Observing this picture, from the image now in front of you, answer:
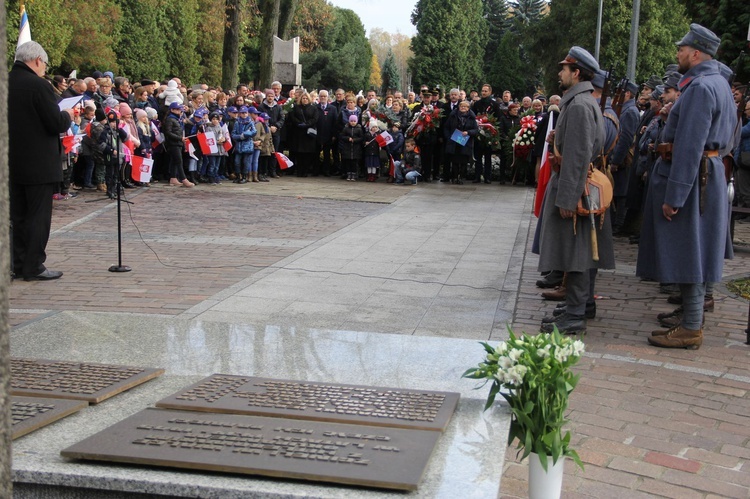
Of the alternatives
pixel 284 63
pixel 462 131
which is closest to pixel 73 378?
pixel 462 131

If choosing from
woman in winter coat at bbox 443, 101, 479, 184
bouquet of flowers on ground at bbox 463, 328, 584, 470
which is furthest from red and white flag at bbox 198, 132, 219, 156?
bouquet of flowers on ground at bbox 463, 328, 584, 470

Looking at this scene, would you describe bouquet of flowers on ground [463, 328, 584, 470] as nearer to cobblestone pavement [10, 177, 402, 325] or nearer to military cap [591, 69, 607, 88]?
military cap [591, 69, 607, 88]

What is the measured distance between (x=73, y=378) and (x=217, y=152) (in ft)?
44.7

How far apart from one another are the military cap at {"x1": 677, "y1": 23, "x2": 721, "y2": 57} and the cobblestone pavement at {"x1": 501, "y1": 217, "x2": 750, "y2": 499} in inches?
88.4

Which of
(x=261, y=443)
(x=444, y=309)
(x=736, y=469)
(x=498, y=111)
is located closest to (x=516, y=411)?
(x=261, y=443)

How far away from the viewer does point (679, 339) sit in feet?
21.3

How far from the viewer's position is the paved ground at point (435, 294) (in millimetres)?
4586

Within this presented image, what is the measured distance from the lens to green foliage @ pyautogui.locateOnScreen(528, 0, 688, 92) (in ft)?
165

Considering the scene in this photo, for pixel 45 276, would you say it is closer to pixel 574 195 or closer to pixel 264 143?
pixel 574 195

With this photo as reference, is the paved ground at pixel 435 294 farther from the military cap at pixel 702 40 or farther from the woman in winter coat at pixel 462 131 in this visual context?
the woman in winter coat at pixel 462 131

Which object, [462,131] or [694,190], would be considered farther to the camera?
[462,131]

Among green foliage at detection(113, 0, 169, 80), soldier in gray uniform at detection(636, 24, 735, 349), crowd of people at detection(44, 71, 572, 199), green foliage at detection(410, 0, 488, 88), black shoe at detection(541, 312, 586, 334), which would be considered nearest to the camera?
soldier in gray uniform at detection(636, 24, 735, 349)

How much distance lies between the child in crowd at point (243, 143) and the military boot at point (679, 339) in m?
13.0

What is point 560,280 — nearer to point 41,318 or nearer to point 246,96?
point 41,318
